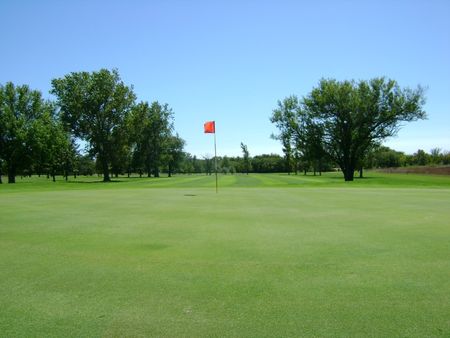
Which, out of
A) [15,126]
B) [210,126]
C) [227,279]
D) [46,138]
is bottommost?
[227,279]

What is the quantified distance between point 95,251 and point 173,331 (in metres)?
4.09

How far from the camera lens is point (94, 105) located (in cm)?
5981

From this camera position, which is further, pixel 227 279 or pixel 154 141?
pixel 154 141

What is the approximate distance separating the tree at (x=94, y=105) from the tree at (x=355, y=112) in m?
27.4

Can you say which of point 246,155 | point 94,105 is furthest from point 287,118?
point 246,155

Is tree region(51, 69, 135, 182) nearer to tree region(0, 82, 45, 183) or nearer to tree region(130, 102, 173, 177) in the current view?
tree region(0, 82, 45, 183)

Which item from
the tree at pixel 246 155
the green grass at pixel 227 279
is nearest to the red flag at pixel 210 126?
the green grass at pixel 227 279

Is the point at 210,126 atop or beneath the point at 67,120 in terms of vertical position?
beneath

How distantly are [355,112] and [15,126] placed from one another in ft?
155

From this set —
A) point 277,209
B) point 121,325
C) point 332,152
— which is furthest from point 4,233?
point 332,152

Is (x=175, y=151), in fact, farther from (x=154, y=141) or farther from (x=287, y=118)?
(x=287, y=118)

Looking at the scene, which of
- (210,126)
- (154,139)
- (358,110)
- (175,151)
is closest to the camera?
(210,126)

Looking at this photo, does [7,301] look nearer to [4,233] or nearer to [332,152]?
[4,233]

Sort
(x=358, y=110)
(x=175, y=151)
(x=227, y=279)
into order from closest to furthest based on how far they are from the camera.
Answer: (x=227, y=279), (x=358, y=110), (x=175, y=151)
